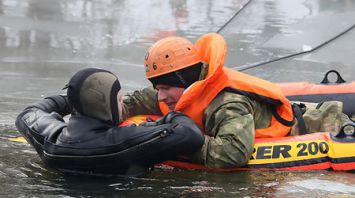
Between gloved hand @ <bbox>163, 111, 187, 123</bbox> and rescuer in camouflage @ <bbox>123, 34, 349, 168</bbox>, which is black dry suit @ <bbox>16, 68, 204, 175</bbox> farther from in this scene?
rescuer in camouflage @ <bbox>123, 34, 349, 168</bbox>

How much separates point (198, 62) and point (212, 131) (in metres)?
0.41

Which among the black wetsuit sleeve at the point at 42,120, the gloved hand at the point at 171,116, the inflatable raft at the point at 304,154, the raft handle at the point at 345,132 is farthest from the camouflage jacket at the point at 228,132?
the black wetsuit sleeve at the point at 42,120

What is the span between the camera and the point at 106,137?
3.04m

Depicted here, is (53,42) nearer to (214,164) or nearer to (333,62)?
(333,62)

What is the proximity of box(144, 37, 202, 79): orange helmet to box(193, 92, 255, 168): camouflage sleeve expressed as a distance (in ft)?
0.93

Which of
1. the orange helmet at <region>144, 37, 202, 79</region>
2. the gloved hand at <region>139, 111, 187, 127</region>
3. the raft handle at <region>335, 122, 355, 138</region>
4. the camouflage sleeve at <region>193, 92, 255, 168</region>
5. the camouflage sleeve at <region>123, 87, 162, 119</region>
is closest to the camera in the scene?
the gloved hand at <region>139, 111, 187, 127</region>

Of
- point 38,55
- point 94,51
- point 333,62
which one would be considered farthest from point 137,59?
point 333,62

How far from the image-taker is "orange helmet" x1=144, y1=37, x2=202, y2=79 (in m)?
3.39

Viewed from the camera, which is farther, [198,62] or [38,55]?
[38,55]

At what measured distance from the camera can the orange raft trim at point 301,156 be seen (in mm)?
3453

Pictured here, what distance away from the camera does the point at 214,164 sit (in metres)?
3.33

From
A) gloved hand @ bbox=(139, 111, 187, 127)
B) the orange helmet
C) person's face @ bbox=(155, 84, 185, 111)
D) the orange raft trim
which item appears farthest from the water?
the orange helmet

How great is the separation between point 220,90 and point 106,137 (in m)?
0.76

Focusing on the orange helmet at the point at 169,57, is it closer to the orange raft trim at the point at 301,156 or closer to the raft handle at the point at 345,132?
the orange raft trim at the point at 301,156
